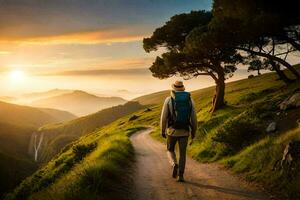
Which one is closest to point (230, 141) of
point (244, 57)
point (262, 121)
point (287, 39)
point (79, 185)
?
point (262, 121)

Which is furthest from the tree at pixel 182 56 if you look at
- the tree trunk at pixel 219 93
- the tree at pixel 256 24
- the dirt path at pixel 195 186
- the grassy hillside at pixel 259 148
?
the dirt path at pixel 195 186

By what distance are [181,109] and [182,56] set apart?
26.7m

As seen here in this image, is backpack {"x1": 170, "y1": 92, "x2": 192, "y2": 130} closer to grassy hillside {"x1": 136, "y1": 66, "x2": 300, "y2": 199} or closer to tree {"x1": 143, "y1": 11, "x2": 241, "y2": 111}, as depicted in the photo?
grassy hillside {"x1": 136, "y1": 66, "x2": 300, "y2": 199}

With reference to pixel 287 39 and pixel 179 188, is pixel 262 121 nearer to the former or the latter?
pixel 179 188

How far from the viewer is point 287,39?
2717 cm

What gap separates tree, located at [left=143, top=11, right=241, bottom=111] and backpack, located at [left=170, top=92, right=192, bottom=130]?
24.5 meters

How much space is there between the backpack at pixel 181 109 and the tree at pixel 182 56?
24548 millimetres

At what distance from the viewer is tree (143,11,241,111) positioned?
1454 inches

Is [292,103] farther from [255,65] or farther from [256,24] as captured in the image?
[255,65]

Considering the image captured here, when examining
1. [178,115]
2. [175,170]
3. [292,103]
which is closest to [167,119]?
[178,115]

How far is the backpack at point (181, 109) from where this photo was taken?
10.9 m

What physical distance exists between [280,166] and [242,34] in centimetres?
1729

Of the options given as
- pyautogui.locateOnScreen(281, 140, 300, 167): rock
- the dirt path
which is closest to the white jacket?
the dirt path

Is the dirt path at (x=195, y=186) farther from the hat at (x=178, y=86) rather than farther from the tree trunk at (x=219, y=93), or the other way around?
the tree trunk at (x=219, y=93)
